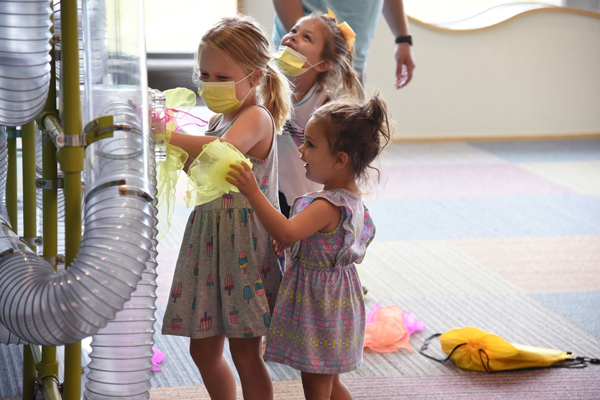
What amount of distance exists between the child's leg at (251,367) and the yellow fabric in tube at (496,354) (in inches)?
29.9

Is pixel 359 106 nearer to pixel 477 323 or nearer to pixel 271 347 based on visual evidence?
pixel 271 347

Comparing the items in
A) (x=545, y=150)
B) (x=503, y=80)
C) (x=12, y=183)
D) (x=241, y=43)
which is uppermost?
(x=241, y=43)

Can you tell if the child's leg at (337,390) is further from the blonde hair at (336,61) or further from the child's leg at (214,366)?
the blonde hair at (336,61)

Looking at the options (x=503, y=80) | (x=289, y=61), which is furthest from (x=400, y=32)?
(x=503, y=80)

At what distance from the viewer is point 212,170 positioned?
1.26m

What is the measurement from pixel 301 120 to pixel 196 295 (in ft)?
2.40

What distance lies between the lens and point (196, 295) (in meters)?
1.44

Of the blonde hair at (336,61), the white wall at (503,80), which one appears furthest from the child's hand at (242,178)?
the white wall at (503,80)

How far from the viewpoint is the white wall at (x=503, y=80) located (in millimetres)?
5426

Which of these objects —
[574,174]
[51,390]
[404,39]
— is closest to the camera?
[51,390]

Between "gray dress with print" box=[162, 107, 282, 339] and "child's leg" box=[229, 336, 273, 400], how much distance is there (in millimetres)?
65

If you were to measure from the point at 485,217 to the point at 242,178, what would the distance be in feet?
8.49

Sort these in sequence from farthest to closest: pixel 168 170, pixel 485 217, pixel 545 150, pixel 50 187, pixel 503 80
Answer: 1. pixel 503 80
2. pixel 545 150
3. pixel 485 217
4. pixel 168 170
5. pixel 50 187

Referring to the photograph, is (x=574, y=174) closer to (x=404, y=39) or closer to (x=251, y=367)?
(x=404, y=39)
